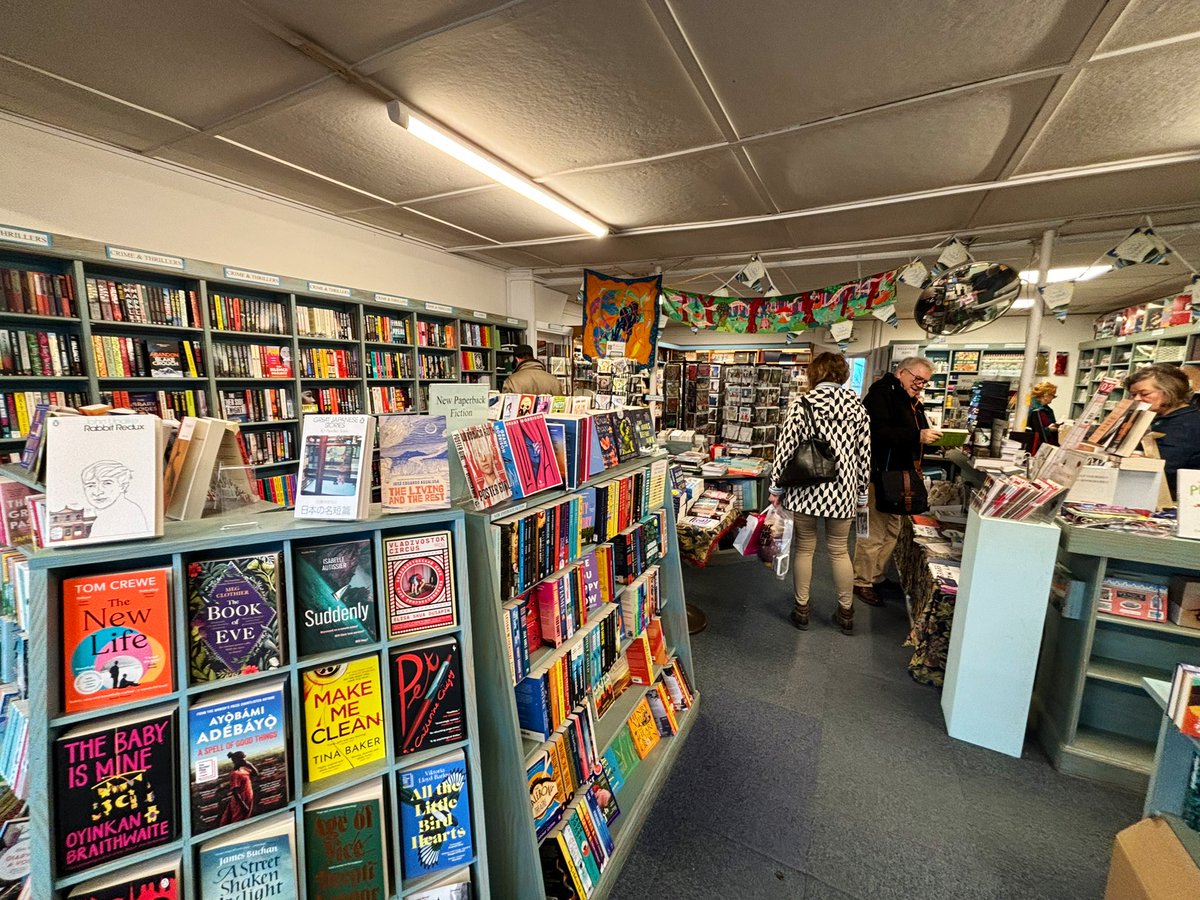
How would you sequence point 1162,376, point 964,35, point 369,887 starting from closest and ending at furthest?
point 369,887 → point 964,35 → point 1162,376

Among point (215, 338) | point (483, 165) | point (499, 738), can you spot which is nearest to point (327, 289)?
point (215, 338)

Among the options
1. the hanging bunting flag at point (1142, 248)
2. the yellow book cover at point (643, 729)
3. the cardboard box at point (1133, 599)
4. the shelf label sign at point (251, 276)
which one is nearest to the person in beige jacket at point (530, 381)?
the shelf label sign at point (251, 276)

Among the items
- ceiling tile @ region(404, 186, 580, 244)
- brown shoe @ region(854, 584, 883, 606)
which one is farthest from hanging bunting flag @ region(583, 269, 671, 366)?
brown shoe @ region(854, 584, 883, 606)

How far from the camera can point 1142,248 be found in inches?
124

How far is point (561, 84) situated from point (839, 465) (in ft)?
8.41

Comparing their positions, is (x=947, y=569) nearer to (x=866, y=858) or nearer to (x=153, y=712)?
(x=866, y=858)

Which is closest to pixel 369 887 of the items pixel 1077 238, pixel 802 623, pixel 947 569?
pixel 802 623

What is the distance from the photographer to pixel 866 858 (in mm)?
1686

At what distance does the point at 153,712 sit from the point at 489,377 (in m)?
5.06

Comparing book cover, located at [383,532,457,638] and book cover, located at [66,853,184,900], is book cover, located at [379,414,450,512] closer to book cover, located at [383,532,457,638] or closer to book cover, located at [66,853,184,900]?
book cover, located at [383,532,457,638]

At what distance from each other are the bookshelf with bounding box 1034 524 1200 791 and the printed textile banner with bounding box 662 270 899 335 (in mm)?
2560

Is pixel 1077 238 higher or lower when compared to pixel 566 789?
higher

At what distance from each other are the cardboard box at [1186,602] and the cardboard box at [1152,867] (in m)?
1.40

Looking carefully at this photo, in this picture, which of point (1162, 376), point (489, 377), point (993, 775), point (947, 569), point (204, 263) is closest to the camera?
point (993, 775)
